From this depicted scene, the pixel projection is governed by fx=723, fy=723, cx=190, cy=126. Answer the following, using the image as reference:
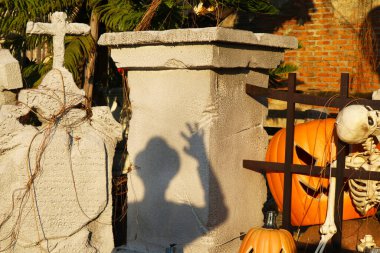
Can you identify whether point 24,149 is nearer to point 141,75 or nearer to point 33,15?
point 141,75

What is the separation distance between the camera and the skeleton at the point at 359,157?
3.58 metres

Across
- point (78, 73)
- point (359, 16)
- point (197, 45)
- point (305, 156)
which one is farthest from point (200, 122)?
point (359, 16)

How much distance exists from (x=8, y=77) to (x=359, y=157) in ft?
6.30

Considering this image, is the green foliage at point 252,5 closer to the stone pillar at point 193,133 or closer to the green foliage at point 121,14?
the green foliage at point 121,14

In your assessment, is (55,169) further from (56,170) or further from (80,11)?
(80,11)

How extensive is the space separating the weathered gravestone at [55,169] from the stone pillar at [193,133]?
223mm

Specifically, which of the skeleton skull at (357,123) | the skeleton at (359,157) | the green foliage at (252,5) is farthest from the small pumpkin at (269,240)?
the green foliage at (252,5)

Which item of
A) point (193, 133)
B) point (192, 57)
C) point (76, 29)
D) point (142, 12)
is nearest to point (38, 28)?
point (76, 29)

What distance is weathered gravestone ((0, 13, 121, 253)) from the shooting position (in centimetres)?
391

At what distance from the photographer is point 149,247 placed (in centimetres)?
419

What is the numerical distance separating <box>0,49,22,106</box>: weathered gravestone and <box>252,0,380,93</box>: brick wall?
5976 millimetres

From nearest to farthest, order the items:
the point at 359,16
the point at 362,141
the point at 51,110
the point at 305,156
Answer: the point at 362,141
the point at 51,110
the point at 305,156
the point at 359,16

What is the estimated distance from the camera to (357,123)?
11.7 ft

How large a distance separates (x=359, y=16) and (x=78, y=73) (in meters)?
4.04
